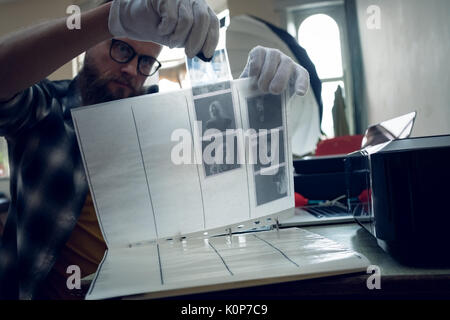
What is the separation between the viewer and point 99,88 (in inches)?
39.1

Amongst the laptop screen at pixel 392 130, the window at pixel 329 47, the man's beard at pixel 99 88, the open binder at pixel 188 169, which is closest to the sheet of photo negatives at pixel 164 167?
the open binder at pixel 188 169

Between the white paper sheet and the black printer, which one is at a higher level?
the black printer

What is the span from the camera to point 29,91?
761 millimetres

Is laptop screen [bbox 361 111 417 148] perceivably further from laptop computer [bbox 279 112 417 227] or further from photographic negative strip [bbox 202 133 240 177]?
photographic negative strip [bbox 202 133 240 177]

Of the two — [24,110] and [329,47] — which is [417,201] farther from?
[329,47]

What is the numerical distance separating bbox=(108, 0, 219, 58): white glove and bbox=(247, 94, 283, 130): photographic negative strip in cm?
11

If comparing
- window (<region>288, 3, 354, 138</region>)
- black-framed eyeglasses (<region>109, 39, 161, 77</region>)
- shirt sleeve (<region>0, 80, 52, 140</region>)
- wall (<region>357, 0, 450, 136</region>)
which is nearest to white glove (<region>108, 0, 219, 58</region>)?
shirt sleeve (<region>0, 80, 52, 140</region>)

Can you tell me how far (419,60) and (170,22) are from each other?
713 millimetres

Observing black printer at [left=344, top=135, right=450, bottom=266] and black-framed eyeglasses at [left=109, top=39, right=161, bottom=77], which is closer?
black printer at [left=344, top=135, right=450, bottom=266]

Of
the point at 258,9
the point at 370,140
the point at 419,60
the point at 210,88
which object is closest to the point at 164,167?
the point at 210,88

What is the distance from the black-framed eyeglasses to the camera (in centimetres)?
98

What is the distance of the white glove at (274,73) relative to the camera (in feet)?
1.88

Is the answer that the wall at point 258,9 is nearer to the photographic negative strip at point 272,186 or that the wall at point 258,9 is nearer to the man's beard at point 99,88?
the man's beard at point 99,88
